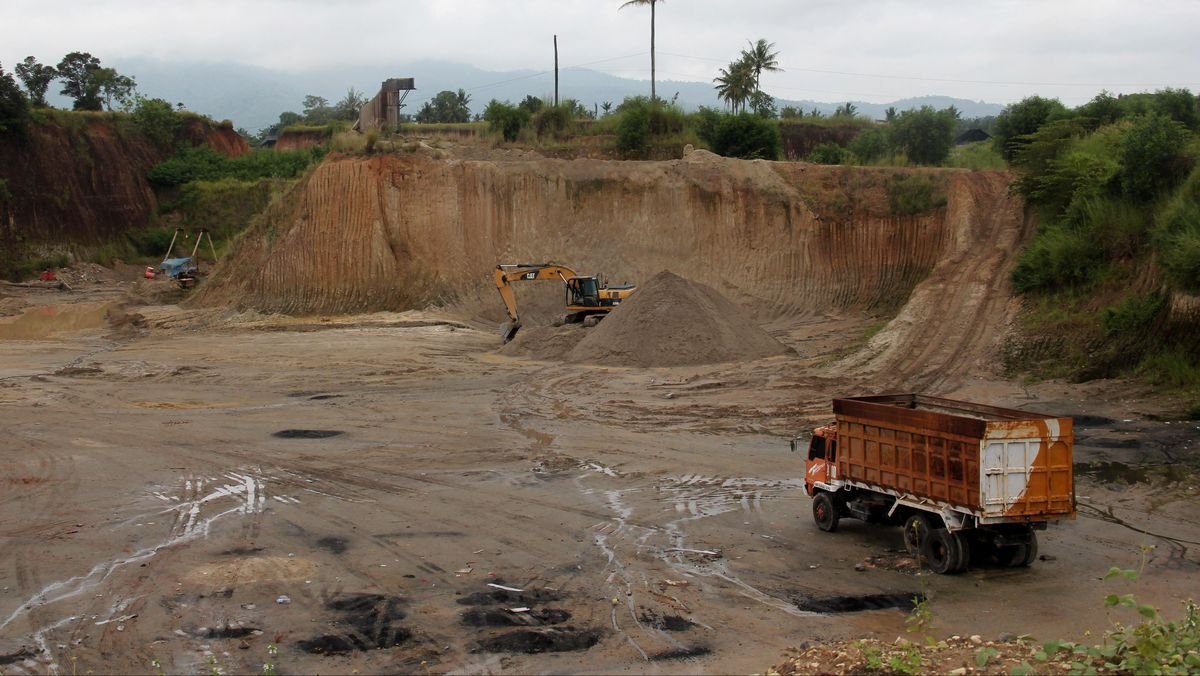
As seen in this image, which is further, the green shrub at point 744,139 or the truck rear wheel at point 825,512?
the green shrub at point 744,139

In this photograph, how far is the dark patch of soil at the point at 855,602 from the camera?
11336mm

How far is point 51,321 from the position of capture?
41.9 m

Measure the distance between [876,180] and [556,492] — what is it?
2853 centimetres

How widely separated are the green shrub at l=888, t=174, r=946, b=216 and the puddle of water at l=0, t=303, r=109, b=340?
96.4 ft

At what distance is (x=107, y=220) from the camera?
61719mm

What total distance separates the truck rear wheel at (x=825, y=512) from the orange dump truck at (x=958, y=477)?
382 mm

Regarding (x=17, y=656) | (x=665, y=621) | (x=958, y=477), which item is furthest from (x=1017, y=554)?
(x=17, y=656)

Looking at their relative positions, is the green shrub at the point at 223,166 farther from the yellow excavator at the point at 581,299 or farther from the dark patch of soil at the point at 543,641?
the dark patch of soil at the point at 543,641

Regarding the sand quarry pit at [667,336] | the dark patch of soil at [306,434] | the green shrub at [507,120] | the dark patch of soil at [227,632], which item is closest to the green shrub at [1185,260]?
the sand quarry pit at [667,336]

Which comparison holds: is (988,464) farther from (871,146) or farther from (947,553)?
(871,146)

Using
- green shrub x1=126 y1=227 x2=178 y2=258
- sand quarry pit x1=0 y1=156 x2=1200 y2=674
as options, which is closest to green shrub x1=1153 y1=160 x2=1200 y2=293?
sand quarry pit x1=0 y1=156 x2=1200 y2=674

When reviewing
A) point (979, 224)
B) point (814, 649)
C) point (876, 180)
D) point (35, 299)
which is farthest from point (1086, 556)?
point (35, 299)

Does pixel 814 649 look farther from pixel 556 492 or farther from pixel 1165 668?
pixel 556 492

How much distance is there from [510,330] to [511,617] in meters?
24.4
